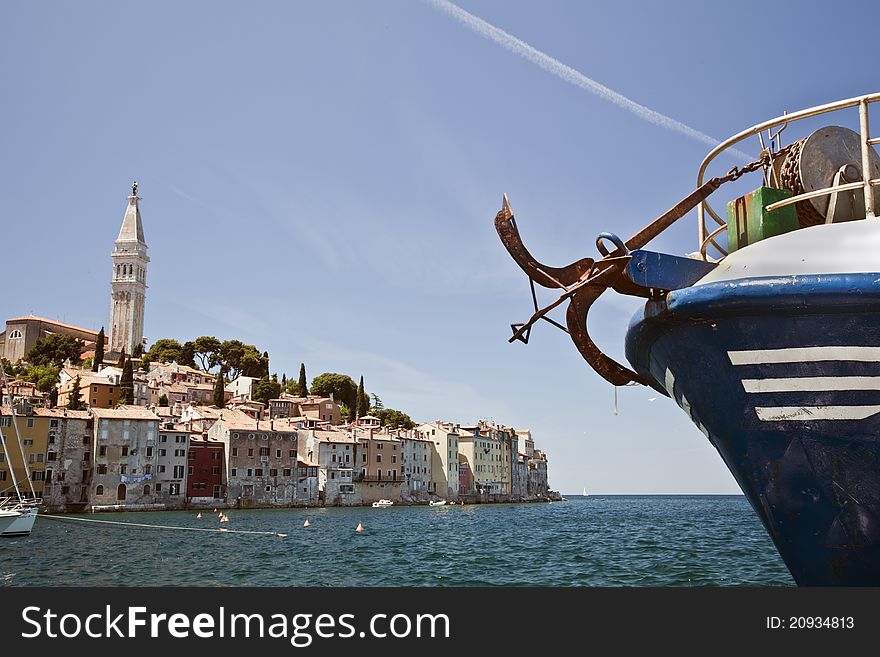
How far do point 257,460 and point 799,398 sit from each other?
8381cm

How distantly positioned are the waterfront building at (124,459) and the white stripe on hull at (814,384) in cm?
7623

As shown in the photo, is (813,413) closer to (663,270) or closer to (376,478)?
(663,270)

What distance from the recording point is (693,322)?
7.74 metres

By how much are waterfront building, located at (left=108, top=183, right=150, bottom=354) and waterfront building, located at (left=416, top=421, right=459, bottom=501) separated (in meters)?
71.4

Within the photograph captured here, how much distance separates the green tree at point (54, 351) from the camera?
121250mm

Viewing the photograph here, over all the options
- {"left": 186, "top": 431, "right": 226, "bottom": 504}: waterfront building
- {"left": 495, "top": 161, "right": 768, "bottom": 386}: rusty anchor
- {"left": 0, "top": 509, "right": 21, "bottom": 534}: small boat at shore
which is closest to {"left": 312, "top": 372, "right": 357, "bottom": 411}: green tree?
{"left": 186, "top": 431, "right": 226, "bottom": 504}: waterfront building

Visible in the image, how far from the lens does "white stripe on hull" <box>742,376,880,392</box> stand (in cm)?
680

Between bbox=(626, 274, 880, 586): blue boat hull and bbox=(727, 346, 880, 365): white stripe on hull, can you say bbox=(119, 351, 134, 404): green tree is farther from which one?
bbox=(727, 346, 880, 365): white stripe on hull

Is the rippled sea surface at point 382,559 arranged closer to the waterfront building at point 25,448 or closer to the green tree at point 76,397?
the waterfront building at point 25,448

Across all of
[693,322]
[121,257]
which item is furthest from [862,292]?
[121,257]

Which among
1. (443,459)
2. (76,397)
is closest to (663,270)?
(76,397)

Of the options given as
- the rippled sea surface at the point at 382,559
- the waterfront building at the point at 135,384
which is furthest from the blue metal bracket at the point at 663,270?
the waterfront building at the point at 135,384
